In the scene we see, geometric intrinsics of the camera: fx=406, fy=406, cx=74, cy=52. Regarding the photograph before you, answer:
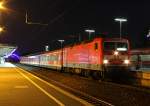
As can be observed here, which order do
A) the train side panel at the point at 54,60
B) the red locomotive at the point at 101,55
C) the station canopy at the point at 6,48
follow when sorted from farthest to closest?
the station canopy at the point at 6,48 → the train side panel at the point at 54,60 → the red locomotive at the point at 101,55

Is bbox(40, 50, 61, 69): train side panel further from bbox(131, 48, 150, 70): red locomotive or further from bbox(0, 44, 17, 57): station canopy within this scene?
bbox(0, 44, 17, 57): station canopy

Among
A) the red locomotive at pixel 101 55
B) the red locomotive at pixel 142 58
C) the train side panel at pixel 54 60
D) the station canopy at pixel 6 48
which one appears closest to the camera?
the red locomotive at pixel 101 55

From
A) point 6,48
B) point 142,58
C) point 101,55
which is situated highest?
point 6,48

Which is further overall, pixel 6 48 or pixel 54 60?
pixel 6 48

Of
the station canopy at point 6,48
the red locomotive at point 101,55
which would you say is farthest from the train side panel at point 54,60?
the red locomotive at point 101,55

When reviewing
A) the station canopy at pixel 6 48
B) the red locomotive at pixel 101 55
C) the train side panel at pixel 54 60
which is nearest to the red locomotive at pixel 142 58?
the train side panel at pixel 54 60

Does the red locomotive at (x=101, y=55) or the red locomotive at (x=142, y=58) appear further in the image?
the red locomotive at (x=142, y=58)

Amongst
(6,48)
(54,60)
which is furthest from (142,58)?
(6,48)

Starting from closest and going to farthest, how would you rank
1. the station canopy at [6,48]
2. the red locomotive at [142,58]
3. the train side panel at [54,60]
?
the red locomotive at [142,58], the train side panel at [54,60], the station canopy at [6,48]

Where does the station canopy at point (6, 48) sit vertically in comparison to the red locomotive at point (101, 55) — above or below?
above

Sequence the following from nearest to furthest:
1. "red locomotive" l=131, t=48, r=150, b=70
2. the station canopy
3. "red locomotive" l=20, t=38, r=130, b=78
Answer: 1. "red locomotive" l=20, t=38, r=130, b=78
2. "red locomotive" l=131, t=48, r=150, b=70
3. the station canopy

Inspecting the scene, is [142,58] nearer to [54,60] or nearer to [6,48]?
[54,60]

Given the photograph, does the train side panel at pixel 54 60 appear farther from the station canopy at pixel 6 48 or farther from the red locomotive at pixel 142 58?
the station canopy at pixel 6 48

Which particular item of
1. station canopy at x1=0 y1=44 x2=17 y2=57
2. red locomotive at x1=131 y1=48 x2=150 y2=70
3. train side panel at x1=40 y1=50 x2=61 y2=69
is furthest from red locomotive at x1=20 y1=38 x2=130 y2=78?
station canopy at x1=0 y1=44 x2=17 y2=57
